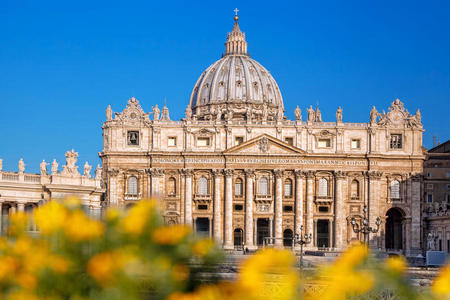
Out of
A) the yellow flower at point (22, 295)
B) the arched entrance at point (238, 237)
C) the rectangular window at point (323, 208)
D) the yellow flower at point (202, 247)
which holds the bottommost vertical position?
the arched entrance at point (238, 237)

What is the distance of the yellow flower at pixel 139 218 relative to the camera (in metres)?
7.02

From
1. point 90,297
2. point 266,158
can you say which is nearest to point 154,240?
point 90,297

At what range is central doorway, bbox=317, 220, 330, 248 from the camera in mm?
82125

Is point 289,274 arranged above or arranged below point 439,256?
above

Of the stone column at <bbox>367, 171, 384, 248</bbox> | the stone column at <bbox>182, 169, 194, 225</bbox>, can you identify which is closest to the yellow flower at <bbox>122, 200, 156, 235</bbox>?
the stone column at <bbox>182, 169, 194, 225</bbox>

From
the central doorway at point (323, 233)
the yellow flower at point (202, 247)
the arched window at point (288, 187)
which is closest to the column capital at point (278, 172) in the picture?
the arched window at point (288, 187)

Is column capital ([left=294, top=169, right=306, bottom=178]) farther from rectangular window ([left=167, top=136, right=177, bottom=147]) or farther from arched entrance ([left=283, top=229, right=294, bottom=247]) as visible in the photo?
rectangular window ([left=167, top=136, right=177, bottom=147])

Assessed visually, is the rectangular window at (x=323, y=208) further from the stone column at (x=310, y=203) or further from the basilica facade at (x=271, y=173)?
the stone column at (x=310, y=203)

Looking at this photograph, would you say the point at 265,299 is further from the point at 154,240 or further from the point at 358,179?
the point at 358,179

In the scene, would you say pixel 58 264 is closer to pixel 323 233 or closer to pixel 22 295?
pixel 22 295

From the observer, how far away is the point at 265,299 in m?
6.73

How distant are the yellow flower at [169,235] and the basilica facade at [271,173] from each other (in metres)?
72.7

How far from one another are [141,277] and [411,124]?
260ft

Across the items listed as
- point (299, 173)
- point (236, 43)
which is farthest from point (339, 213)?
point (236, 43)
